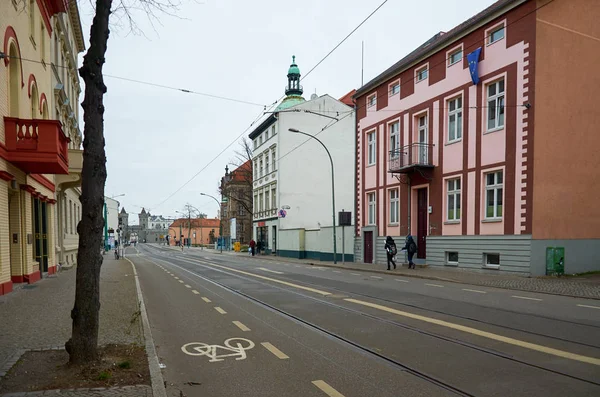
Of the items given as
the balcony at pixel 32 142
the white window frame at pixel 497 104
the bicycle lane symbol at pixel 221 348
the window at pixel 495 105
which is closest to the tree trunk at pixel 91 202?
the bicycle lane symbol at pixel 221 348

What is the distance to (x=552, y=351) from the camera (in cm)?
635

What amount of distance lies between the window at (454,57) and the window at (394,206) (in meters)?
7.69

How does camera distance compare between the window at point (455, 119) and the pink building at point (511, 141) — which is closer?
the pink building at point (511, 141)

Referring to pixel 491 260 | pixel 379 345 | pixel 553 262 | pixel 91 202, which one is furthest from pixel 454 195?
pixel 91 202

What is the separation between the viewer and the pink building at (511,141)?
18.0 meters

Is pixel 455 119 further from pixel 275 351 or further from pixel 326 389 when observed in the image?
pixel 326 389

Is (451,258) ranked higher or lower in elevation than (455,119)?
lower

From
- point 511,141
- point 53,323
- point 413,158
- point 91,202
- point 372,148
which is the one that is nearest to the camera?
point 91,202

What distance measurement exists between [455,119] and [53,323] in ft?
62.8

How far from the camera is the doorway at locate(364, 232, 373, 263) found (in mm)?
29000

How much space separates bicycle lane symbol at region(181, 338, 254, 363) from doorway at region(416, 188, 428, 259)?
18595 mm

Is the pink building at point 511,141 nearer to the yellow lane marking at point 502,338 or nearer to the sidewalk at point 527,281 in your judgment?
the sidewalk at point 527,281

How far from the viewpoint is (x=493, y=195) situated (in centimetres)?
1991

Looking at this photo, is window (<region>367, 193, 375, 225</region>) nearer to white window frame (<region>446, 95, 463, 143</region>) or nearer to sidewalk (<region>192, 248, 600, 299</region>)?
white window frame (<region>446, 95, 463, 143</region>)
